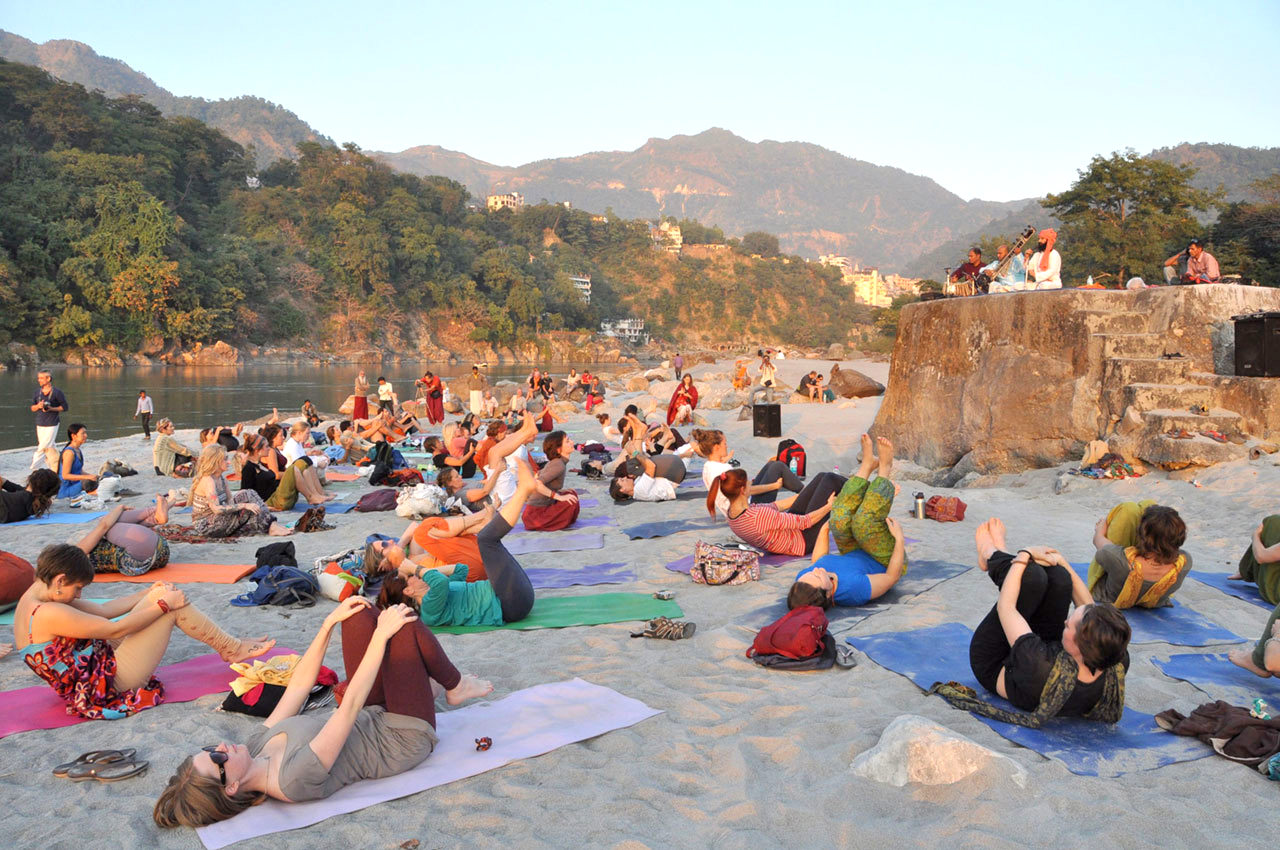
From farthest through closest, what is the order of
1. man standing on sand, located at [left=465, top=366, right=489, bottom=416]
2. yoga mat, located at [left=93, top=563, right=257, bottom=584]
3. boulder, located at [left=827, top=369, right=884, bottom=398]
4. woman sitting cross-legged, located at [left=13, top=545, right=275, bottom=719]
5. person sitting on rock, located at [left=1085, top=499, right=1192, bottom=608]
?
1. boulder, located at [left=827, top=369, right=884, bottom=398]
2. man standing on sand, located at [left=465, top=366, right=489, bottom=416]
3. yoga mat, located at [left=93, top=563, right=257, bottom=584]
4. person sitting on rock, located at [left=1085, top=499, right=1192, bottom=608]
5. woman sitting cross-legged, located at [left=13, top=545, right=275, bottom=719]

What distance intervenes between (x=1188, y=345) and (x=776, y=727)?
27.9ft

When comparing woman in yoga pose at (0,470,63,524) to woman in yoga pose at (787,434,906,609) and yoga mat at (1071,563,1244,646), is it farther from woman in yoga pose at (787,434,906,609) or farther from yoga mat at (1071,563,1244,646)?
yoga mat at (1071,563,1244,646)

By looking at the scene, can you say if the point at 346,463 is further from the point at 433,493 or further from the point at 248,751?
the point at 248,751

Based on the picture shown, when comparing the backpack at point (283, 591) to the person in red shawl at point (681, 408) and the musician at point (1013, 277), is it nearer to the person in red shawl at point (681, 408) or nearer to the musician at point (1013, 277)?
the musician at point (1013, 277)

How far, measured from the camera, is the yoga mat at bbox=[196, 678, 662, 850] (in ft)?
9.15

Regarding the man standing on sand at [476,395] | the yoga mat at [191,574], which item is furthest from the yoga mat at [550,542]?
the man standing on sand at [476,395]

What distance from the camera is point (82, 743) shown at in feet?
11.3

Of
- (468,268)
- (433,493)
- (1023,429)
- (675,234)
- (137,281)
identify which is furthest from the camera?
(675,234)

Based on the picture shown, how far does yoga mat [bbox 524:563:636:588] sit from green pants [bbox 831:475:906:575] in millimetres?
1734

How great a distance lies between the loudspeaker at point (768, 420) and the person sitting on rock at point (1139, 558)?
9653 millimetres

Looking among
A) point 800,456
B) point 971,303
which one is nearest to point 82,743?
point 800,456

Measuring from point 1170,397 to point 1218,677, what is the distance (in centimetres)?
612

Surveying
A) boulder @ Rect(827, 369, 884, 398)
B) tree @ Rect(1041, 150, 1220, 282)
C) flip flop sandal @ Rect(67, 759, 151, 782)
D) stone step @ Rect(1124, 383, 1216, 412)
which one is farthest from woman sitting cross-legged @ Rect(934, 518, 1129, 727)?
tree @ Rect(1041, 150, 1220, 282)

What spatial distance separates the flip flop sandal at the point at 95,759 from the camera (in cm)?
313
